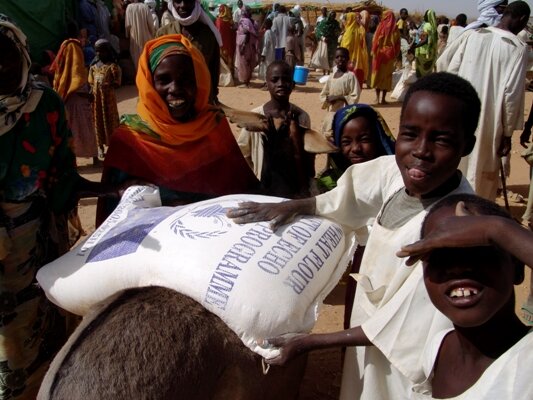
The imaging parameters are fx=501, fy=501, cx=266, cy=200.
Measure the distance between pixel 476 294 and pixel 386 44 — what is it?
472 inches

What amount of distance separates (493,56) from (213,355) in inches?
165

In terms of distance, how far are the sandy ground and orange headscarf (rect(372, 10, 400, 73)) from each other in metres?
1.00

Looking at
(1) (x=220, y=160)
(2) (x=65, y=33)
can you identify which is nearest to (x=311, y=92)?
(2) (x=65, y=33)

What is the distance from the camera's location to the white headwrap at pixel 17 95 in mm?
2018

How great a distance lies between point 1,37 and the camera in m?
1.97

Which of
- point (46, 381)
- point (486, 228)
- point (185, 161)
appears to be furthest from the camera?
point (185, 161)

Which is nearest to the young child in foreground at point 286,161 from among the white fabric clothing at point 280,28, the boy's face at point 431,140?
the boy's face at point 431,140

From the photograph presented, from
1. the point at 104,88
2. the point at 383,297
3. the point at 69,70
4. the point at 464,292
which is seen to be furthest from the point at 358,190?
the point at 104,88

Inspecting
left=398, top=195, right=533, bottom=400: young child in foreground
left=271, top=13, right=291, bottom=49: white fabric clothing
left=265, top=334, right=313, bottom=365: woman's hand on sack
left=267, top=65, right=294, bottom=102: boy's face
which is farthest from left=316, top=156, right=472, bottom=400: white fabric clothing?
left=271, top=13, right=291, bottom=49: white fabric clothing

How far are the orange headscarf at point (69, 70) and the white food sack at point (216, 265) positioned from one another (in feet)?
16.4

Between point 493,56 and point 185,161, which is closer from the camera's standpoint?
point 185,161

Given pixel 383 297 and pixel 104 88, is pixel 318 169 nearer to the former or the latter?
pixel 104 88

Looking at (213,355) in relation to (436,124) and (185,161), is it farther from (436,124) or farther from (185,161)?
(185,161)

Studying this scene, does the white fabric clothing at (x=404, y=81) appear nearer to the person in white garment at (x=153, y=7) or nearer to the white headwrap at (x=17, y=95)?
the person in white garment at (x=153, y=7)
